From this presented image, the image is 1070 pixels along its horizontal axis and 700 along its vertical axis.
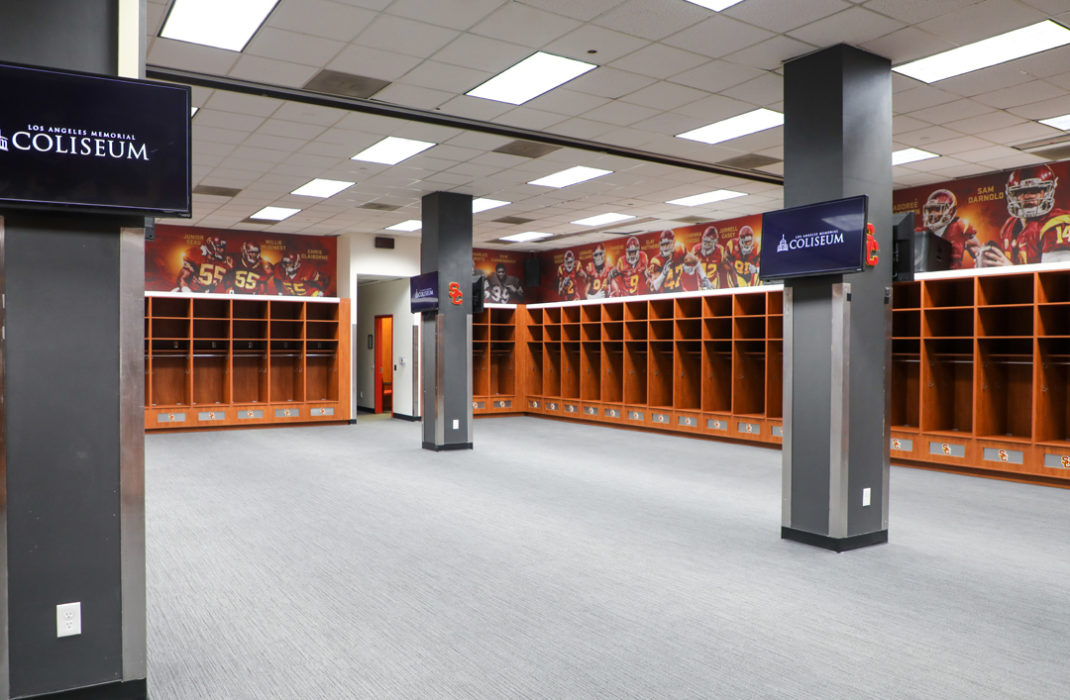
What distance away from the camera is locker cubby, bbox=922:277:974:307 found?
26.6ft

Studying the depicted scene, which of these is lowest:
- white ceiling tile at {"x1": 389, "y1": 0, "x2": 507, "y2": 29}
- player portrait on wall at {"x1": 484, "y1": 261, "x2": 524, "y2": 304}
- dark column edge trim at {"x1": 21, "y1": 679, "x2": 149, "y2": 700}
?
dark column edge trim at {"x1": 21, "y1": 679, "x2": 149, "y2": 700}

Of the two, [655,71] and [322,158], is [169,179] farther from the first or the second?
[322,158]

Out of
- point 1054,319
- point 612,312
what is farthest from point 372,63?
point 612,312

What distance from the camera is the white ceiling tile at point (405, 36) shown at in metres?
4.73

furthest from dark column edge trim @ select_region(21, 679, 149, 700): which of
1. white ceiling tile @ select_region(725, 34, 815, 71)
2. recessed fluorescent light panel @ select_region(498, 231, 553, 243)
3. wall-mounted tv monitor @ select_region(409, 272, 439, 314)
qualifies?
recessed fluorescent light panel @ select_region(498, 231, 553, 243)

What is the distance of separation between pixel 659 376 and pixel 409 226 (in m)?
4.87

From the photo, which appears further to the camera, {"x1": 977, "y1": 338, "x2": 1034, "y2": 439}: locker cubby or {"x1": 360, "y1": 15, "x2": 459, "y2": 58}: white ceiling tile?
{"x1": 977, "y1": 338, "x2": 1034, "y2": 439}: locker cubby

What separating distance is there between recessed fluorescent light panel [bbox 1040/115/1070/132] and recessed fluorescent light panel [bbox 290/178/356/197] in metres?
7.39

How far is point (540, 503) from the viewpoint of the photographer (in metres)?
6.21

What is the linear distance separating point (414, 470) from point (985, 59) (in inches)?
248

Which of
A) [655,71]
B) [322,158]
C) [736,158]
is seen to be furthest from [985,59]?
[322,158]

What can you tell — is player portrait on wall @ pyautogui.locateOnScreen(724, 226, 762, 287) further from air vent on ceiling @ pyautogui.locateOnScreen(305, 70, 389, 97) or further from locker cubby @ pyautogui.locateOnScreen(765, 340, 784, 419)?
air vent on ceiling @ pyautogui.locateOnScreen(305, 70, 389, 97)

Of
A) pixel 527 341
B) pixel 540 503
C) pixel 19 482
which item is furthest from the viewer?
pixel 527 341

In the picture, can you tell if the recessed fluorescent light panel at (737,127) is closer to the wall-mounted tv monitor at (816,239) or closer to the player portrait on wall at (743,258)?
the wall-mounted tv monitor at (816,239)
